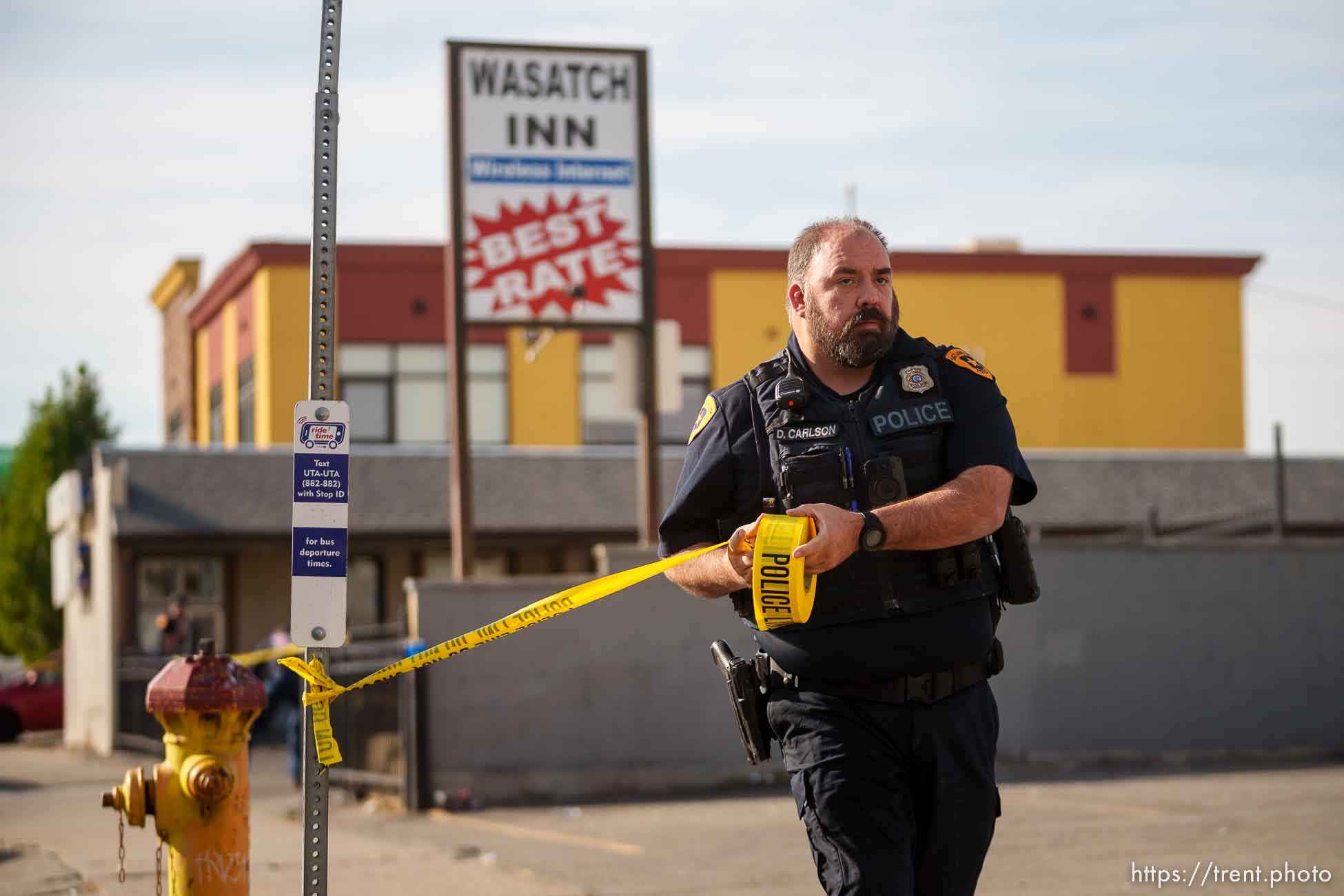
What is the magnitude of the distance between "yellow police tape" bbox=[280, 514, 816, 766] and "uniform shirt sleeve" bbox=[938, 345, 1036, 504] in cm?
53

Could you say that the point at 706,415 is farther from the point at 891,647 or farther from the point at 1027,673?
the point at 1027,673

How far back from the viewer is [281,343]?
33.2m

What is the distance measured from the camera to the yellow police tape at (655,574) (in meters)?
4.03

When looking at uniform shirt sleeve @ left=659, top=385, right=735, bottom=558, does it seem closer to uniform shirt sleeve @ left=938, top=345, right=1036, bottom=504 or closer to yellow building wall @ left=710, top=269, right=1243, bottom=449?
uniform shirt sleeve @ left=938, top=345, right=1036, bottom=504

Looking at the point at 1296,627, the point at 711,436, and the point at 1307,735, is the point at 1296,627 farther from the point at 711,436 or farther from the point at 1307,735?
the point at 711,436

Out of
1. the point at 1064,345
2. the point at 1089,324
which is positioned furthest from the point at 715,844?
the point at 1089,324

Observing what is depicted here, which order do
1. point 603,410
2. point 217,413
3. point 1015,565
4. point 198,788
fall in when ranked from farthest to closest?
point 217,413 → point 603,410 → point 198,788 → point 1015,565

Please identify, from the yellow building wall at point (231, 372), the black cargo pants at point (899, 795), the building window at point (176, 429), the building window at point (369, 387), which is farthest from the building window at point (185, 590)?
the black cargo pants at point (899, 795)

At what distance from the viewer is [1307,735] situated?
16.7 m

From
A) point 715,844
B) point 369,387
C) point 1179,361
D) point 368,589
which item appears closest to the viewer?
point 715,844

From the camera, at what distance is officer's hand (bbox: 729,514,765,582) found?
13.6 ft

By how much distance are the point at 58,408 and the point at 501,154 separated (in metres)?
30.1

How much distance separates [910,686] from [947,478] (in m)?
0.54

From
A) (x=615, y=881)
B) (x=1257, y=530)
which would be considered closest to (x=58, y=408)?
(x=1257, y=530)
